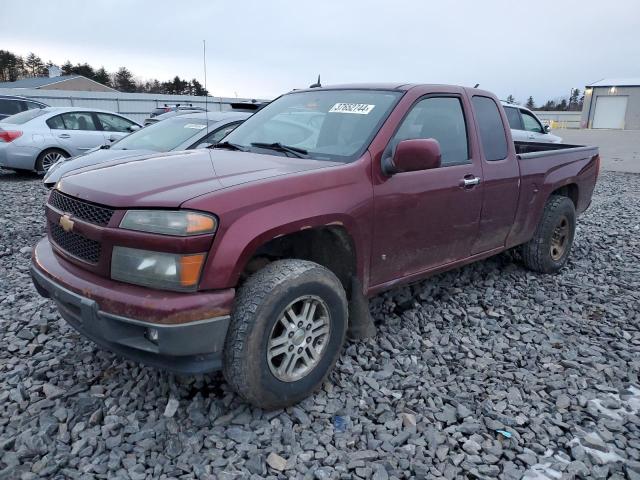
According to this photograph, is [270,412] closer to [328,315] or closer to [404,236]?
[328,315]

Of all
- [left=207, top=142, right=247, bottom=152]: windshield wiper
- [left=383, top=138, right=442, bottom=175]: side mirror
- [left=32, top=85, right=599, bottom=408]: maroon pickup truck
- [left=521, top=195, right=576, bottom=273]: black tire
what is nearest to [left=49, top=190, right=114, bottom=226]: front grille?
[left=32, top=85, right=599, bottom=408]: maroon pickup truck

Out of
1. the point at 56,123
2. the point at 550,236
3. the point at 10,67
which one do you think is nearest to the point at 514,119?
the point at 550,236

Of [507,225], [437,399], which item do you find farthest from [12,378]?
[507,225]

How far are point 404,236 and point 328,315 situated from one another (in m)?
0.83

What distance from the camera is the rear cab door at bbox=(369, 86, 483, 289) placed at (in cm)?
329

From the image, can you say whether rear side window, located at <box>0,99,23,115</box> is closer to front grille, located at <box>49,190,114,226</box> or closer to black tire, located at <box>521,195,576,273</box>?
front grille, located at <box>49,190,114,226</box>

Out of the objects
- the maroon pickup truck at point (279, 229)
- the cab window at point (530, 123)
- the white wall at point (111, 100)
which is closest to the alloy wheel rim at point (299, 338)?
the maroon pickup truck at point (279, 229)

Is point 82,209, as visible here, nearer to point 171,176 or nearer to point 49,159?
point 171,176

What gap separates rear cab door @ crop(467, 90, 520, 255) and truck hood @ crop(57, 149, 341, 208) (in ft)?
5.27

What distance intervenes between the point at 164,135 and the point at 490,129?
4.84 m

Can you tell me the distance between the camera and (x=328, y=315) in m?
2.98

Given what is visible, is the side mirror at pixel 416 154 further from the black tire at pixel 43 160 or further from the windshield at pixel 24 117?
the windshield at pixel 24 117

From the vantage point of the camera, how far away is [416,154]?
3078 mm

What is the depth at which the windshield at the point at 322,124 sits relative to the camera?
3377 millimetres
